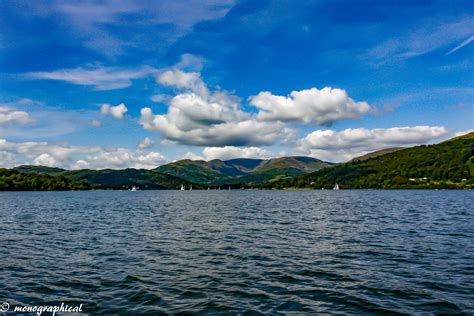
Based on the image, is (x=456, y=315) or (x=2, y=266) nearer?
(x=456, y=315)

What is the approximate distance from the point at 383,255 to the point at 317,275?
10.8m

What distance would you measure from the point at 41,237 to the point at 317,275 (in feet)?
123

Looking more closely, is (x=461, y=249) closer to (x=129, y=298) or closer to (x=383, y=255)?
(x=383, y=255)

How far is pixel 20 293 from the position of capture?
73.0 ft

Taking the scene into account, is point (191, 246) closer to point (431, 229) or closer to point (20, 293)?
point (20, 293)

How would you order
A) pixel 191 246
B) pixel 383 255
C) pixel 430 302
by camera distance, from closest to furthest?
pixel 430 302, pixel 383 255, pixel 191 246

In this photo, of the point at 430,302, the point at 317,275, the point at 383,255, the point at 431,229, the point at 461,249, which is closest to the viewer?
the point at 430,302

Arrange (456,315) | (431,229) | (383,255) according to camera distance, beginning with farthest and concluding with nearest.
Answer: (431,229), (383,255), (456,315)

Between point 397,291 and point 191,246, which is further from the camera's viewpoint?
point 191,246

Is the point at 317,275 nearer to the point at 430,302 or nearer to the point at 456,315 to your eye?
the point at 430,302

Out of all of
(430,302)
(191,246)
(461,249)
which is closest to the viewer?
(430,302)

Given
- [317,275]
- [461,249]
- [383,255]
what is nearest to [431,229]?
[461,249]

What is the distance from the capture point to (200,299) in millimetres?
20844

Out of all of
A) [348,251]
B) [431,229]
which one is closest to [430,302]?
[348,251]
